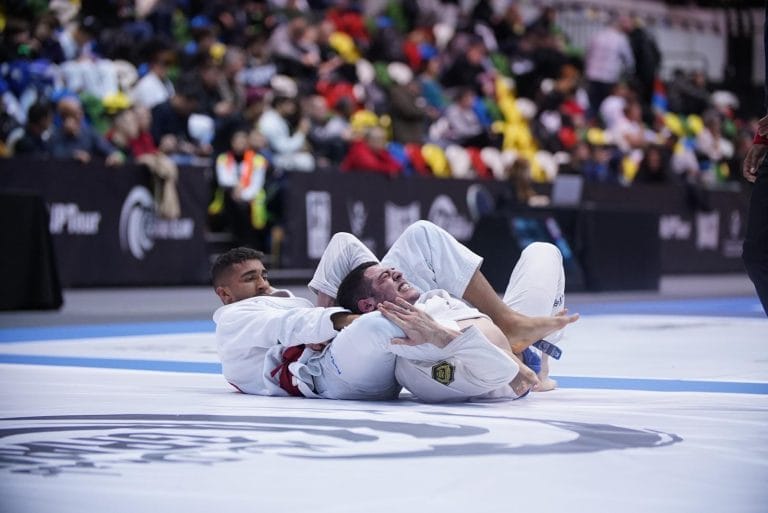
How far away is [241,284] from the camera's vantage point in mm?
5344

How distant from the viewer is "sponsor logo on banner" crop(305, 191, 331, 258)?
45.8ft

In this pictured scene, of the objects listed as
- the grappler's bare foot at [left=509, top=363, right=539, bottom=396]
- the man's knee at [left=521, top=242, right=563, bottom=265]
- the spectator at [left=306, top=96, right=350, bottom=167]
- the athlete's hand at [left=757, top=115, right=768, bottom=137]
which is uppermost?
the spectator at [left=306, top=96, right=350, bottom=167]

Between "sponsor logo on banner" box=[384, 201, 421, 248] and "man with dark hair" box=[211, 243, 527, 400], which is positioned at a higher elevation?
"sponsor logo on banner" box=[384, 201, 421, 248]

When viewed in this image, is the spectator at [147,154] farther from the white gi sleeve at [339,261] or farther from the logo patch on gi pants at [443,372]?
the logo patch on gi pants at [443,372]

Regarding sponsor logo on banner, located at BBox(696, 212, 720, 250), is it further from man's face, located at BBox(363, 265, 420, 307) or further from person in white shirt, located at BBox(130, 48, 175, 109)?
man's face, located at BBox(363, 265, 420, 307)

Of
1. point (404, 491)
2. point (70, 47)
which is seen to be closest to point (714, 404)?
point (404, 491)

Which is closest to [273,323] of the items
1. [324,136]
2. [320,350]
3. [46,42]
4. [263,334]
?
[263,334]

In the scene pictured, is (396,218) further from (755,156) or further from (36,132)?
(755,156)

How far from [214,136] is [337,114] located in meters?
2.42

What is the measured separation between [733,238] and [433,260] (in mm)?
14390

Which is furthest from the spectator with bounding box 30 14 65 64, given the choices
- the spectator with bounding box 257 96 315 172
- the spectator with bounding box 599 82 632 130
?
the spectator with bounding box 599 82 632 130

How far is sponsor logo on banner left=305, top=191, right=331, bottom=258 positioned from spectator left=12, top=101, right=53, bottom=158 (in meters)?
2.88

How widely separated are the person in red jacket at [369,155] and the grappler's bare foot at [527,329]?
9.91 meters

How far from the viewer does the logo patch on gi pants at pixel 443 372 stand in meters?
4.69
